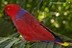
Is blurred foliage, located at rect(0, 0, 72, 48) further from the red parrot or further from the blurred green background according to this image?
the red parrot

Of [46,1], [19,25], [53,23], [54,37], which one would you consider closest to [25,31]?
[19,25]

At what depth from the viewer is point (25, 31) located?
1.61m

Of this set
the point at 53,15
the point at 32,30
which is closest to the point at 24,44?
the point at 32,30

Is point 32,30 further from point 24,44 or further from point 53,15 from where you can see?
point 53,15

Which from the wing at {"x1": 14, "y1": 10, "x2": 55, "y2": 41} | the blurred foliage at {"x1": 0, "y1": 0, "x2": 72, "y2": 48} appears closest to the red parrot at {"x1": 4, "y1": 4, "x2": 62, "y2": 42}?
the wing at {"x1": 14, "y1": 10, "x2": 55, "y2": 41}

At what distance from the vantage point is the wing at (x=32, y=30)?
1566mm

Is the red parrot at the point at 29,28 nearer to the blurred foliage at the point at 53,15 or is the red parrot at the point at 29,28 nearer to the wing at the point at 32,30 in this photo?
the wing at the point at 32,30

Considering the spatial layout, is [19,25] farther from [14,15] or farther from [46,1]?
[46,1]

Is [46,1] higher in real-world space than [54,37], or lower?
higher

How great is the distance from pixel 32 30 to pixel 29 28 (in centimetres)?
2

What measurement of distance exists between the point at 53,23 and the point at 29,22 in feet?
3.05

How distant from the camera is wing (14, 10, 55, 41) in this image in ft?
5.14

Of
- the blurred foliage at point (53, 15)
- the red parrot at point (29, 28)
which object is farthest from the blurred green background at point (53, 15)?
the red parrot at point (29, 28)

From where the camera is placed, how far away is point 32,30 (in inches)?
62.7
